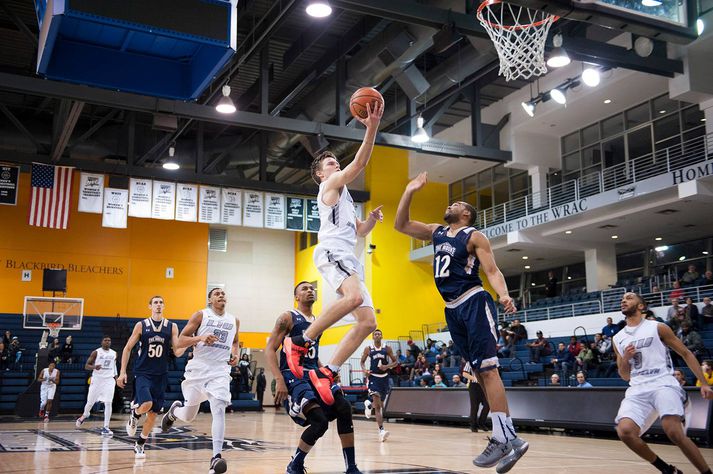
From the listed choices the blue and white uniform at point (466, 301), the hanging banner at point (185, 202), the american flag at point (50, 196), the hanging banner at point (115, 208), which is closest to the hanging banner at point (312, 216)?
the hanging banner at point (185, 202)

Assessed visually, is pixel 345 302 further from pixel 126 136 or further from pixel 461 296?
pixel 126 136

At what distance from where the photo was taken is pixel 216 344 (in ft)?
25.4

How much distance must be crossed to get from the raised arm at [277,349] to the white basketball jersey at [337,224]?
799 mm

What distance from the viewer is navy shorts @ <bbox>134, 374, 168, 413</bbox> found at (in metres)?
9.16

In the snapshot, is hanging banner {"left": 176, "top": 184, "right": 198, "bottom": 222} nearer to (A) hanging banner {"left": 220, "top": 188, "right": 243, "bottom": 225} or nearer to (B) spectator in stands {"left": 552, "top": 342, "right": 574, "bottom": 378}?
(A) hanging banner {"left": 220, "top": 188, "right": 243, "bottom": 225}

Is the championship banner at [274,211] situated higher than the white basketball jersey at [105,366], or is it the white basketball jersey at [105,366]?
the championship banner at [274,211]

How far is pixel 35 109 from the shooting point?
24812mm

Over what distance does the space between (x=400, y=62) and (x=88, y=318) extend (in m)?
17.6

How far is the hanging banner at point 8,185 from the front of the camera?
21672 millimetres

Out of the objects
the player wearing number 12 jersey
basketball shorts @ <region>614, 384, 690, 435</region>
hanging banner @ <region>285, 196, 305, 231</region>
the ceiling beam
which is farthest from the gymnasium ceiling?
basketball shorts @ <region>614, 384, 690, 435</region>

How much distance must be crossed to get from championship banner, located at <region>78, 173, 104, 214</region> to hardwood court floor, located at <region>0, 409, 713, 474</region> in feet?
32.6

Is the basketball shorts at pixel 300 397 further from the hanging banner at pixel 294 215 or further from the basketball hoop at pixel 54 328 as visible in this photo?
the basketball hoop at pixel 54 328

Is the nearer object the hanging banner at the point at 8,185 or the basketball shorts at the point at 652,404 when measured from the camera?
the basketball shorts at the point at 652,404

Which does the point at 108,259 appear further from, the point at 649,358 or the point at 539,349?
the point at 649,358
